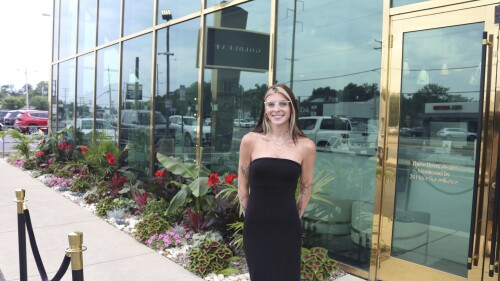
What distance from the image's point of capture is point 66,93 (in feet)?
45.8

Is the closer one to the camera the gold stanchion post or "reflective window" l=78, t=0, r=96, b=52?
the gold stanchion post

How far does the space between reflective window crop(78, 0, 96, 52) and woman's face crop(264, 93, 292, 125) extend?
32.9 ft

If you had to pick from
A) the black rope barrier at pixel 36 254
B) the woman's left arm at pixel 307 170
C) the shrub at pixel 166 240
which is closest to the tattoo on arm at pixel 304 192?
the woman's left arm at pixel 307 170

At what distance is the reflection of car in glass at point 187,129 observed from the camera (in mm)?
6952

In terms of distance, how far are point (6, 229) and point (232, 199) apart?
3355 mm

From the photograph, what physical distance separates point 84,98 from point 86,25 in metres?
2.02

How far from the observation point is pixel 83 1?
12.3m

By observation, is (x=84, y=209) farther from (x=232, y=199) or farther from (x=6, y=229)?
(x=232, y=199)

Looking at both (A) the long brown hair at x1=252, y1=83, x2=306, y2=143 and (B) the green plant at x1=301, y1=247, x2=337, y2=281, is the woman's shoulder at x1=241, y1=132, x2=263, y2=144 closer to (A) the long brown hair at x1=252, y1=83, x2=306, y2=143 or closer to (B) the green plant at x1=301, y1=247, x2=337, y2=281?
(A) the long brown hair at x1=252, y1=83, x2=306, y2=143

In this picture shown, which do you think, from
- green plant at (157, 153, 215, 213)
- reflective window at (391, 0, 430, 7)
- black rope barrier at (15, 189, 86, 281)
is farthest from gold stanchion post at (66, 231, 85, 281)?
reflective window at (391, 0, 430, 7)

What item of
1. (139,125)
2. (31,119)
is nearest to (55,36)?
(139,125)

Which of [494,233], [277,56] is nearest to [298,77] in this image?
[277,56]

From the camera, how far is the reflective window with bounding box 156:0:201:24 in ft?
23.9

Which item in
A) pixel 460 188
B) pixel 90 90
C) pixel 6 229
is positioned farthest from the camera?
pixel 90 90
